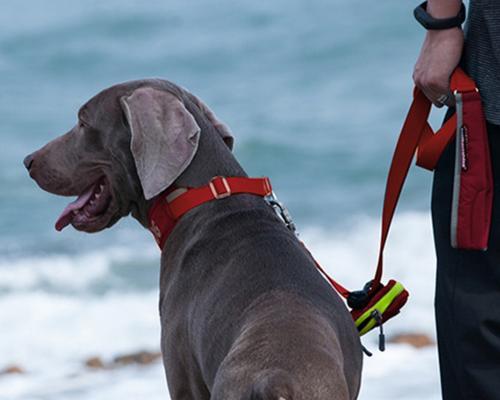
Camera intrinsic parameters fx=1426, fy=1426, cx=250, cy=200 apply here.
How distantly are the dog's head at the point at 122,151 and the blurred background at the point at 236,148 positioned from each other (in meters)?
1.73

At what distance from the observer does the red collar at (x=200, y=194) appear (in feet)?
12.3

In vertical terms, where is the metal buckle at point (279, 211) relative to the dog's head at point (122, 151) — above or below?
below

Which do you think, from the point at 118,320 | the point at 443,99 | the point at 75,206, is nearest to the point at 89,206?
the point at 75,206

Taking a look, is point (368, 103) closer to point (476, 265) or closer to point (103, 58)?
point (103, 58)

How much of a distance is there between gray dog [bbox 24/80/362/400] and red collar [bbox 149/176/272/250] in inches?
0.8

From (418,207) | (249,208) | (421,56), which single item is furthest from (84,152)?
(418,207)

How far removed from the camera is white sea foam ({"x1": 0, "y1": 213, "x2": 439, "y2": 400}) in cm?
568

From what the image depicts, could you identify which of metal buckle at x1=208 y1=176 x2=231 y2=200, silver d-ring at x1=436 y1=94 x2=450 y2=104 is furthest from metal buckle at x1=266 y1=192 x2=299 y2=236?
silver d-ring at x1=436 y1=94 x2=450 y2=104

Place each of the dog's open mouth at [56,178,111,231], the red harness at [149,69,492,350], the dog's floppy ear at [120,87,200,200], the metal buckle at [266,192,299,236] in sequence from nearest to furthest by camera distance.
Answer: the red harness at [149,69,492,350], the dog's floppy ear at [120,87,200,200], the metal buckle at [266,192,299,236], the dog's open mouth at [56,178,111,231]

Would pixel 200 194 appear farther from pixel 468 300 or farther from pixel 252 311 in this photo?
pixel 468 300

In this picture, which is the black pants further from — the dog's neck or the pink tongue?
the pink tongue

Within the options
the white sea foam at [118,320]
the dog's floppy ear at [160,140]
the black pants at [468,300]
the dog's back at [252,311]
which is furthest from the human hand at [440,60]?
the white sea foam at [118,320]

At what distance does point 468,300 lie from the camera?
3.39m

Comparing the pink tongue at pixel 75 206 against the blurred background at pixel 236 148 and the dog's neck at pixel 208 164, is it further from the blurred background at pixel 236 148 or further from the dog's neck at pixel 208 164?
the blurred background at pixel 236 148
